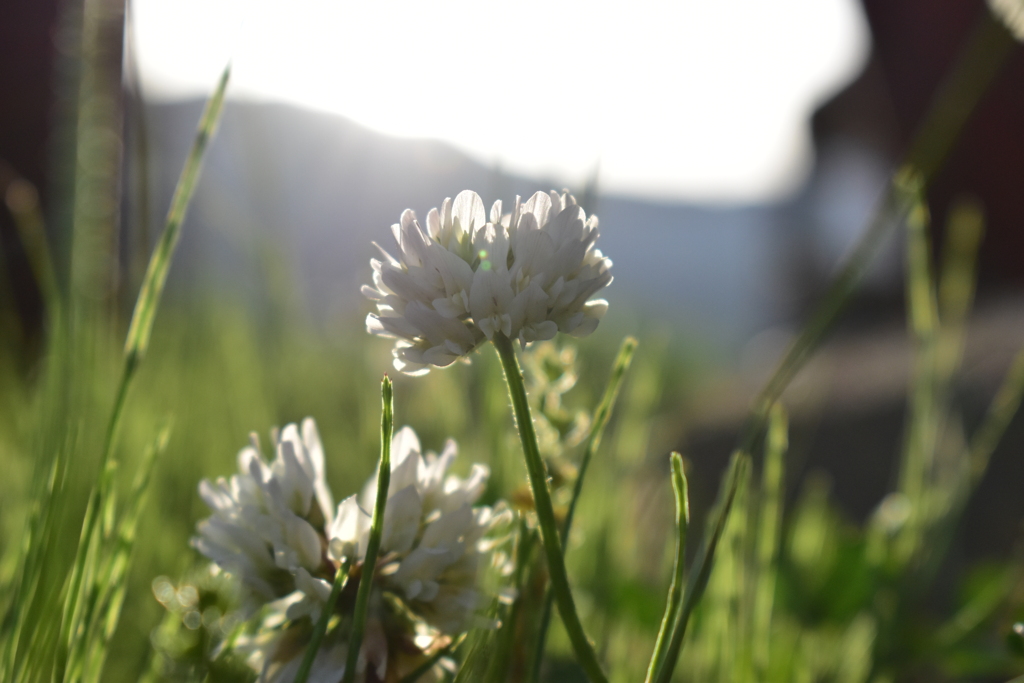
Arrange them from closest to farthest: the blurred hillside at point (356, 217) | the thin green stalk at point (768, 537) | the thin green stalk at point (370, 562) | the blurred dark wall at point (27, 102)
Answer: the thin green stalk at point (370, 562) < the thin green stalk at point (768, 537) < the blurred hillside at point (356, 217) < the blurred dark wall at point (27, 102)

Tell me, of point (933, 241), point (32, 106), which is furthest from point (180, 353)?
point (933, 241)

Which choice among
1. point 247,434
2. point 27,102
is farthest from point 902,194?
point 27,102

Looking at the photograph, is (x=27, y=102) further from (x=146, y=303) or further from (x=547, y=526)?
(x=547, y=526)

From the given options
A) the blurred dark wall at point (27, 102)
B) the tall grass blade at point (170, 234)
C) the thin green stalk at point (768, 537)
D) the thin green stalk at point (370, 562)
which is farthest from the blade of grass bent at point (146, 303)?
the blurred dark wall at point (27, 102)

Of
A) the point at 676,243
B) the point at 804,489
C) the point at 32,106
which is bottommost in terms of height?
the point at 676,243

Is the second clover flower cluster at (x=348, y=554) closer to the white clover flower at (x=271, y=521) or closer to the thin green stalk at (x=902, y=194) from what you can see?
the white clover flower at (x=271, y=521)

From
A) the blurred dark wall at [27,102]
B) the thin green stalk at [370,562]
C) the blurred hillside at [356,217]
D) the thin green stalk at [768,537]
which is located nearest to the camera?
the thin green stalk at [370,562]

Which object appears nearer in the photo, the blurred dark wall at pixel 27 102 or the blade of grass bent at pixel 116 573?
the blade of grass bent at pixel 116 573

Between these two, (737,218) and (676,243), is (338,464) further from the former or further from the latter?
(737,218)
